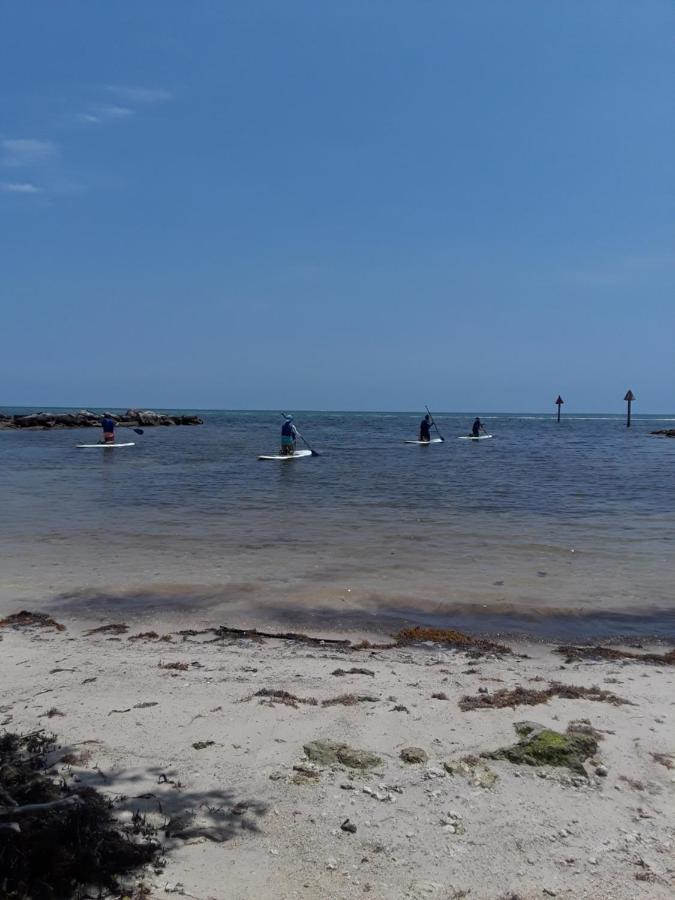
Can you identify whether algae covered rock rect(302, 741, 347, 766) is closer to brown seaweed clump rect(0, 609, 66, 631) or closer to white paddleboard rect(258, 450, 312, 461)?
brown seaweed clump rect(0, 609, 66, 631)

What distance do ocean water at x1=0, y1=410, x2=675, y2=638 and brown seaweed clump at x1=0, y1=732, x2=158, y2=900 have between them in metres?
4.53

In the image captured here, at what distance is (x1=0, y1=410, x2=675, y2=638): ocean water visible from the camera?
27.3 ft

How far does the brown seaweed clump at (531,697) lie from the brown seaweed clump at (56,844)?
2.73m

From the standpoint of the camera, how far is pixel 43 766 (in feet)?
13.1

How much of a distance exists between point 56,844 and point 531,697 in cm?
357

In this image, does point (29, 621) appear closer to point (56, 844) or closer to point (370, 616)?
point (370, 616)

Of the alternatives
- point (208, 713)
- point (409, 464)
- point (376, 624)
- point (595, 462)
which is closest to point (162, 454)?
point (409, 464)

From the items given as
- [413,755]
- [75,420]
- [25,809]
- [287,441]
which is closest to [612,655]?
[413,755]

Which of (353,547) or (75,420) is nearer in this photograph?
(353,547)

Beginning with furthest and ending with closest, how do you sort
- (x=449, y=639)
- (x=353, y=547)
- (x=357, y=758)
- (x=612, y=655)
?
(x=353, y=547) → (x=449, y=639) → (x=612, y=655) → (x=357, y=758)

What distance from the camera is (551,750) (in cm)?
431

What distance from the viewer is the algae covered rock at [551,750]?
4.24 metres

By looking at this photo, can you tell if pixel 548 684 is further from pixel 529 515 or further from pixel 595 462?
pixel 595 462

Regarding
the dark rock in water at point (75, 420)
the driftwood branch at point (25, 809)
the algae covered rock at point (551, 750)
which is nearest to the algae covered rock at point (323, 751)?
the algae covered rock at point (551, 750)
